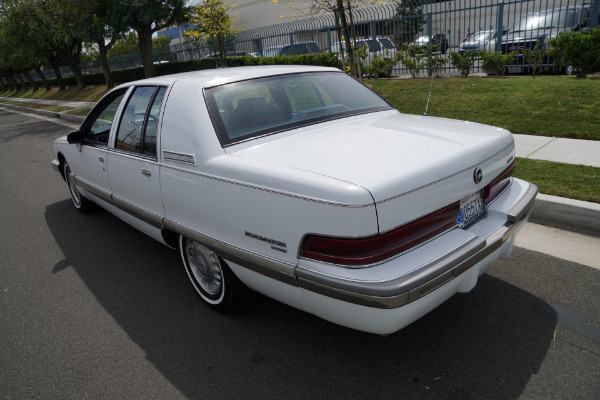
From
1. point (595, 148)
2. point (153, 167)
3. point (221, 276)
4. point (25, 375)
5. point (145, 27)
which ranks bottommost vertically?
point (595, 148)

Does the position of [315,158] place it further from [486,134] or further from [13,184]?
[13,184]

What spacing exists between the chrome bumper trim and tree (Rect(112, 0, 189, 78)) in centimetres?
1667

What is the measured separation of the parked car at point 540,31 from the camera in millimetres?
11180

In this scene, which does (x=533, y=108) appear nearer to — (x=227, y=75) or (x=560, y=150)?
(x=560, y=150)

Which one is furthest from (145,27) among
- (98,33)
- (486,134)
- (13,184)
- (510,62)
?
(486,134)

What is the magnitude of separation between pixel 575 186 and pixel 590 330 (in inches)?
93.1

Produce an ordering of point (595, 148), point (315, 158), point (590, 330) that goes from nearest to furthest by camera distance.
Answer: point (315, 158) < point (590, 330) < point (595, 148)

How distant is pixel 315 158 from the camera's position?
253 cm

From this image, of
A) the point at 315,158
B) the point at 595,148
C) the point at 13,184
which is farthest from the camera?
the point at 13,184

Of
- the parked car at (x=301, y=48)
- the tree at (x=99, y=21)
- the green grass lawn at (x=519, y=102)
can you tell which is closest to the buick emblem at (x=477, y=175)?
the green grass lawn at (x=519, y=102)

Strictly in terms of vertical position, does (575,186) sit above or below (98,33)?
below

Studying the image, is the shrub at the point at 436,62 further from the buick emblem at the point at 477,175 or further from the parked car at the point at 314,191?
the buick emblem at the point at 477,175

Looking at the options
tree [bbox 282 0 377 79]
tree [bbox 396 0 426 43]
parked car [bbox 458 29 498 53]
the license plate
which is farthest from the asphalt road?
tree [bbox 396 0 426 43]

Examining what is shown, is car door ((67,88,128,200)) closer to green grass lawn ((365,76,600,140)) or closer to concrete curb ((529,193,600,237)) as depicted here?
concrete curb ((529,193,600,237))
